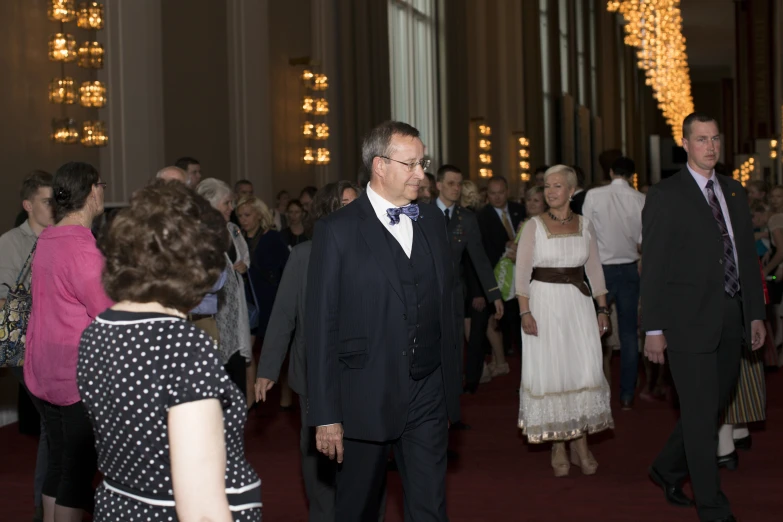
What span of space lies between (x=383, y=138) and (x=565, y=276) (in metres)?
2.57

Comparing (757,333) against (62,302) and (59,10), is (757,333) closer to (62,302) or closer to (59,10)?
(62,302)

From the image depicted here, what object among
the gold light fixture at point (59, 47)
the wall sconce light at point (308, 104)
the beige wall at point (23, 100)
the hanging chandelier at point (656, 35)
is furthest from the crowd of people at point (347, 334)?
the hanging chandelier at point (656, 35)

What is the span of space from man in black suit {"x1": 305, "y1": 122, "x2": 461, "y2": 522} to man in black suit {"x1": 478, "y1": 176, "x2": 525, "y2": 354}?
19.2ft

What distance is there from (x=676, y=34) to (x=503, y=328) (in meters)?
13.8

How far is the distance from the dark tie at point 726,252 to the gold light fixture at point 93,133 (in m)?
6.01

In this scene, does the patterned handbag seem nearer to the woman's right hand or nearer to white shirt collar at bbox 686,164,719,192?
the woman's right hand

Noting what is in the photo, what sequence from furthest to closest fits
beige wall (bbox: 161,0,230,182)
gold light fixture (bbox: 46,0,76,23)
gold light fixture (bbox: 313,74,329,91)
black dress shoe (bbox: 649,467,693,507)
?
gold light fixture (bbox: 313,74,329,91) < beige wall (bbox: 161,0,230,182) < gold light fixture (bbox: 46,0,76,23) < black dress shoe (bbox: 649,467,693,507)

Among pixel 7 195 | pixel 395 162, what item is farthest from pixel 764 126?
pixel 395 162

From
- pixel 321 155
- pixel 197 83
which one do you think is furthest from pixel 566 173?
pixel 321 155

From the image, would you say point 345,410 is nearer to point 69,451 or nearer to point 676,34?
point 69,451

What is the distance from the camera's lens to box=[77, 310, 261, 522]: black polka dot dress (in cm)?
212

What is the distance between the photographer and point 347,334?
3766mm

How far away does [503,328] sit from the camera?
40.9 feet

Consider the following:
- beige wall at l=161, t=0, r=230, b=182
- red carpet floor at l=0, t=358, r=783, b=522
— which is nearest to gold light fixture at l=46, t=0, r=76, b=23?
beige wall at l=161, t=0, r=230, b=182
